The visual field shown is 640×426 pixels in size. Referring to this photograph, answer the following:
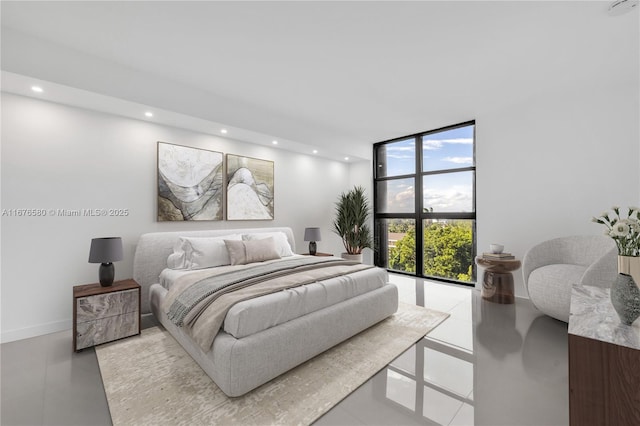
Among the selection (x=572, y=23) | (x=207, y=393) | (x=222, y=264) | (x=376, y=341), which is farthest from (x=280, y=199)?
(x=572, y=23)

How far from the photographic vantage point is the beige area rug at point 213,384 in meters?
1.64

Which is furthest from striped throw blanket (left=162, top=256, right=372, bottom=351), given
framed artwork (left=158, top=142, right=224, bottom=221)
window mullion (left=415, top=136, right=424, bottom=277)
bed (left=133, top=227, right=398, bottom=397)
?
window mullion (left=415, top=136, right=424, bottom=277)

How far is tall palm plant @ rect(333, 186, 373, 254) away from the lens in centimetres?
546

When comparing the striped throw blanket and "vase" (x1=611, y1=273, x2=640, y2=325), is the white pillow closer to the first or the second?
the striped throw blanket

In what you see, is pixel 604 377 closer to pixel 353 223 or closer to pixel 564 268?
pixel 564 268

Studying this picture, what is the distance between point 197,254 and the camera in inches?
128

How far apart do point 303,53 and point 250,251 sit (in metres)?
2.31

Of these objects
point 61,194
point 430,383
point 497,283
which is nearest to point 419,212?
point 497,283

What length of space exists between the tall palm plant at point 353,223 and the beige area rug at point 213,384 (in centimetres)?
279

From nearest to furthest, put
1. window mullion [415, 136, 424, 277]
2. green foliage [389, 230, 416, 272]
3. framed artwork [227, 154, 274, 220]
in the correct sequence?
framed artwork [227, 154, 274, 220], window mullion [415, 136, 424, 277], green foliage [389, 230, 416, 272]

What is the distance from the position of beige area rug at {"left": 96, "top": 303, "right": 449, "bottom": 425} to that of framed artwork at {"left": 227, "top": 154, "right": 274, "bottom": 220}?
2.03 meters

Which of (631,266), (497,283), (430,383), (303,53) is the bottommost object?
(430,383)

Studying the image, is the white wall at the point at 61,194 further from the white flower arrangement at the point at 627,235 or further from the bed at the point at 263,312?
the white flower arrangement at the point at 627,235

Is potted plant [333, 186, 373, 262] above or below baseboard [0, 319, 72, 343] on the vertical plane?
above
